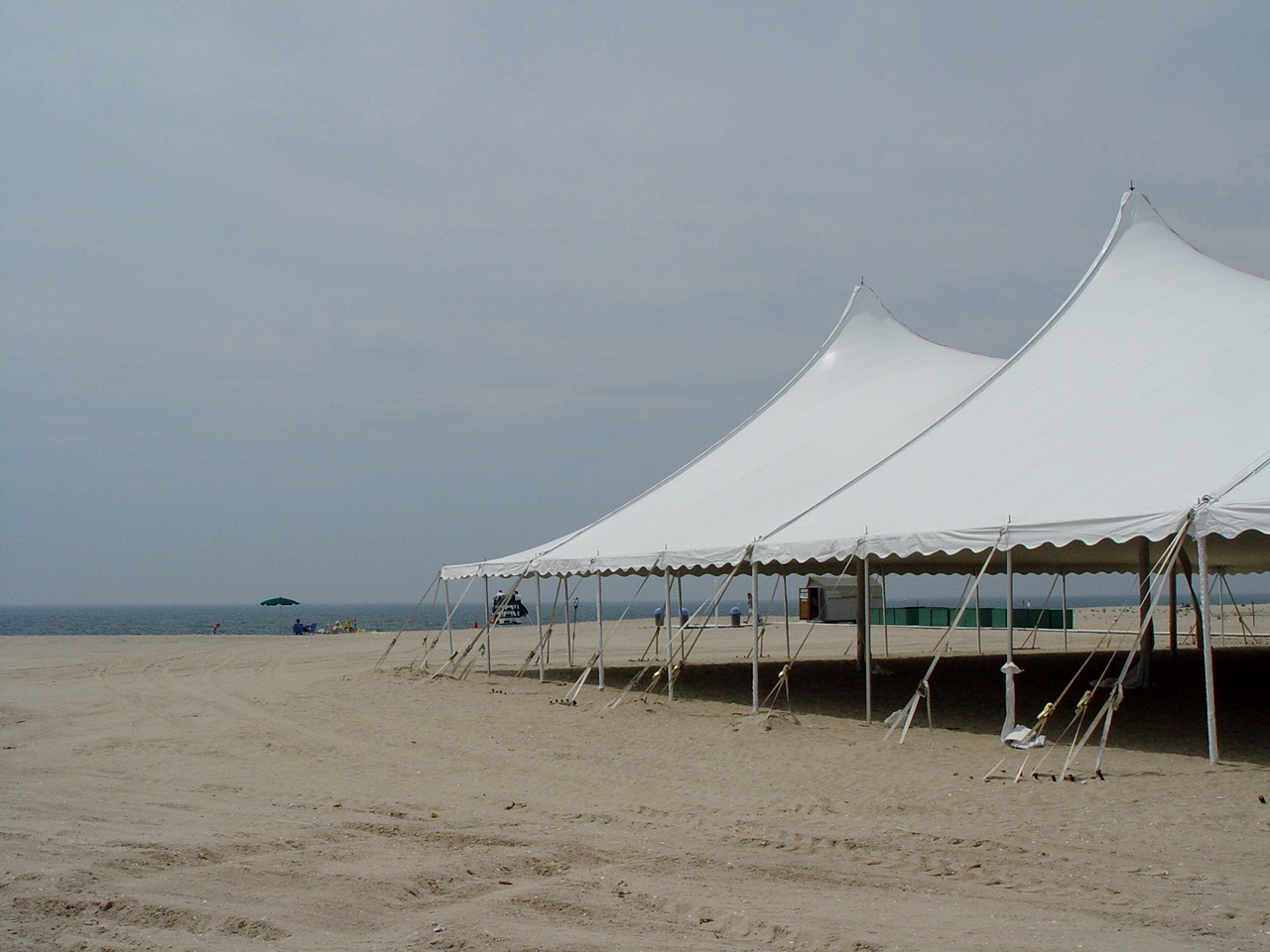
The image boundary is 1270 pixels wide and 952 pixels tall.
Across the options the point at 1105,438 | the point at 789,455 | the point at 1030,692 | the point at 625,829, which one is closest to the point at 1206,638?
the point at 1105,438

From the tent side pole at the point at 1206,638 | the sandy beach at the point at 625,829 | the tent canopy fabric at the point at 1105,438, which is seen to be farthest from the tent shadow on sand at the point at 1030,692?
the tent canopy fabric at the point at 1105,438

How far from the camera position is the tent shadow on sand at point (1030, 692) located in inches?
329

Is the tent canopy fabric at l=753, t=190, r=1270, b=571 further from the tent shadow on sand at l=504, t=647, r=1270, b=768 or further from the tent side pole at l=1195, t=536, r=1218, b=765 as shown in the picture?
the tent shadow on sand at l=504, t=647, r=1270, b=768

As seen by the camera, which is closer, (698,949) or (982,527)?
(698,949)

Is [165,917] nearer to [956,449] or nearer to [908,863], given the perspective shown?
[908,863]

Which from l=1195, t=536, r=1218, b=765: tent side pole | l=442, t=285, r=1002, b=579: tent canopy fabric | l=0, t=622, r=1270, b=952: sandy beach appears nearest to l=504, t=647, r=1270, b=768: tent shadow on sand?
l=0, t=622, r=1270, b=952: sandy beach

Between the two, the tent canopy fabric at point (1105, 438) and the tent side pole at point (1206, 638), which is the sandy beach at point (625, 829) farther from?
the tent canopy fabric at point (1105, 438)

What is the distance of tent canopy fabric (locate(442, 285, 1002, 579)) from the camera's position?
1135 cm

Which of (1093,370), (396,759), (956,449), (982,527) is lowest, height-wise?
(396,759)

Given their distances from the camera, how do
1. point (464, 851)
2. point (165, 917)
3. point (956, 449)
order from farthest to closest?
point (956, 449)
point (464, 851)
point (165, 917)

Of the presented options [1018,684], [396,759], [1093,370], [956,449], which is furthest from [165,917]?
[1018,684]

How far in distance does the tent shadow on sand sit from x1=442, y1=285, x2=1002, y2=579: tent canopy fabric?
183 centimetres

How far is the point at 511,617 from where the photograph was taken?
142ft

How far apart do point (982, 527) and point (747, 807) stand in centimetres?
303
